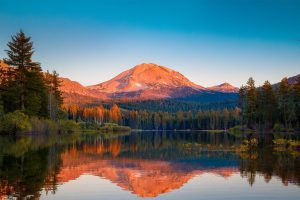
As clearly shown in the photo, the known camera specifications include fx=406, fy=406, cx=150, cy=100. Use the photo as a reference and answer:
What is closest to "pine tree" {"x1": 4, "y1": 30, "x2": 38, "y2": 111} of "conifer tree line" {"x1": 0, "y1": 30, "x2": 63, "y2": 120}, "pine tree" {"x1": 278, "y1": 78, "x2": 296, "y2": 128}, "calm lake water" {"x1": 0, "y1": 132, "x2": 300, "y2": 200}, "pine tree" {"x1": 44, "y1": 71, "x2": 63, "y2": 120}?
"conifer tree line" {"x1": 0, "y1": 30, "x2": 63, "y2": 120}

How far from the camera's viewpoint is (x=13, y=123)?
70.2m

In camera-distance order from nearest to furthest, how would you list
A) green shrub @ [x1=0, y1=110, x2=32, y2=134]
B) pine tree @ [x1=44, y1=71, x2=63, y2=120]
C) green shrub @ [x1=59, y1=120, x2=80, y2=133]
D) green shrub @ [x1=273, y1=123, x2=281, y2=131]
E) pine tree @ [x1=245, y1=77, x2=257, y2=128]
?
green shrub @ [x1=0, y1=110, x2=32, y2=134] < green shrub @ [x1=59, y1=120, x2=80, y2=133] < pine tree @ [x1=44, y1=71, x2=63, y2=120] < green shrub @ [x1=273, y1=123, x2=281, y2=131] < pine tree @ [x1=245, y1=77, x2=257, y2=128]

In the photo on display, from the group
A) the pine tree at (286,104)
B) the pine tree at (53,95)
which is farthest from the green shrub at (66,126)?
the pine tree at (286,104)

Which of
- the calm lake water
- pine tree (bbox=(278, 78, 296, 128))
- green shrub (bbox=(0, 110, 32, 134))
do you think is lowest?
the calm lake water

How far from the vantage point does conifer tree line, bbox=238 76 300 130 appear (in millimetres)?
99000

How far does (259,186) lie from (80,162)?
1603 cm

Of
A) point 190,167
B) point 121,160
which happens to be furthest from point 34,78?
point 190,167

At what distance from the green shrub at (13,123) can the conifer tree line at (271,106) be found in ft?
202

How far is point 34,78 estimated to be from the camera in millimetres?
79688

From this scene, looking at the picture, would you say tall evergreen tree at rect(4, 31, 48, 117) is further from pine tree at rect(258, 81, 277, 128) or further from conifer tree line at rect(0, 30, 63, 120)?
pine tree at rect(258, 81, 277, 128)

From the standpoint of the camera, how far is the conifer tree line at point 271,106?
9900cm

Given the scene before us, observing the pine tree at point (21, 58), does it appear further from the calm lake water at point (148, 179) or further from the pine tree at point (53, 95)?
the calm lake water at point (148, 179)

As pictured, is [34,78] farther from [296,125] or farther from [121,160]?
[296,125]

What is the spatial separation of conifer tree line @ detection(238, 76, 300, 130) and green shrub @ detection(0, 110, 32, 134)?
202ft
